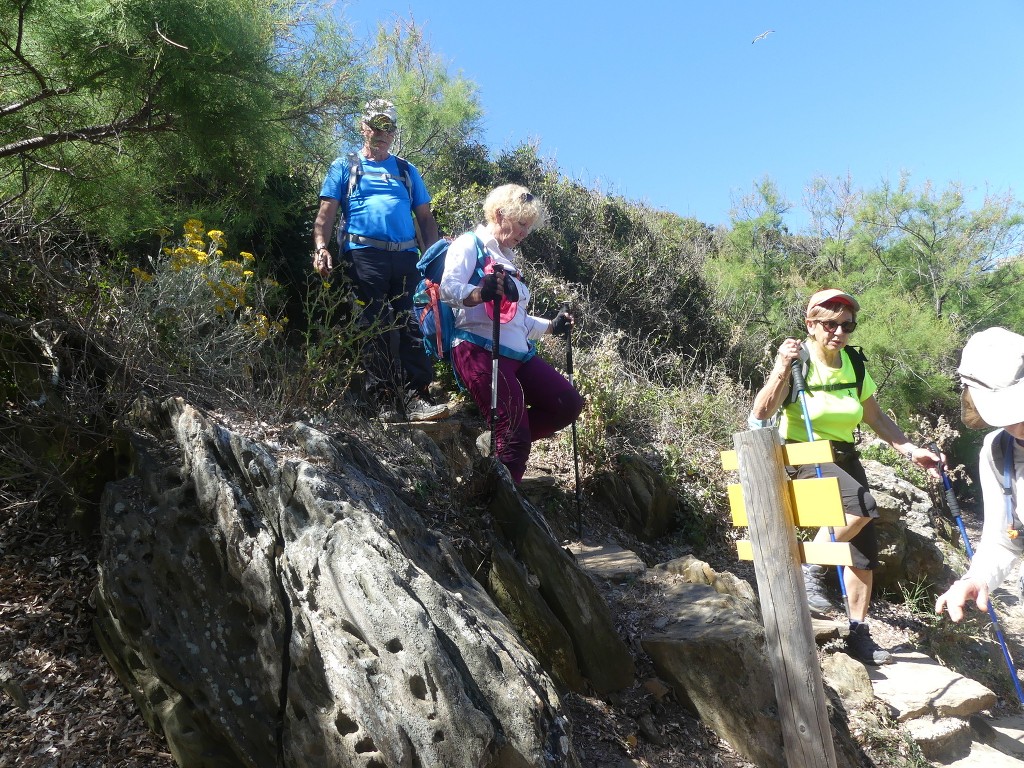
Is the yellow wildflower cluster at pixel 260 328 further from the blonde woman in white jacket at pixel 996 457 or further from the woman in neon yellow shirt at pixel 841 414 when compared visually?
the blonde woman in white jacket at pixel 996 457

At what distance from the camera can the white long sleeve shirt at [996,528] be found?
8.65ft

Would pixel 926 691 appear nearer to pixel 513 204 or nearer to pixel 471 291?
pixel 471 291

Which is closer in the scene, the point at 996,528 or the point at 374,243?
the point at 996,528

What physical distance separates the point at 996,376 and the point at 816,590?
101 inches

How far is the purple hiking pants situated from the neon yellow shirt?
1.26m

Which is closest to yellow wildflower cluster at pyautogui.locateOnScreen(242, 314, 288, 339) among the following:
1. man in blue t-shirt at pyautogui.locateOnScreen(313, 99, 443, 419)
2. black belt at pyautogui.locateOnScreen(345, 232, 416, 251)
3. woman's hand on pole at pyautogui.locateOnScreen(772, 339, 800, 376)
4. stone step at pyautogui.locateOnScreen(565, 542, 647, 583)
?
man in blue t-shirt at pyautogui.locateOnScreen(313, 99, 443, 419)

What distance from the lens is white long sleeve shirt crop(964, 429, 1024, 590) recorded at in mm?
2637

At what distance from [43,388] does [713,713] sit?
3.38 meters

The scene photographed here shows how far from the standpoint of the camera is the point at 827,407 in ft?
13.5

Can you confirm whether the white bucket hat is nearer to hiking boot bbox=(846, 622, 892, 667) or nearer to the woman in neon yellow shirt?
the woman in neon yellow shirt

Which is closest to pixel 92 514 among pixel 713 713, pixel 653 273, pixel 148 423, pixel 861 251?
pixel 148 423

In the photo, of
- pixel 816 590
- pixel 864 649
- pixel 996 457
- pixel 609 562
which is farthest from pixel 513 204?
pixel 864 649

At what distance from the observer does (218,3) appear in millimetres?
3527

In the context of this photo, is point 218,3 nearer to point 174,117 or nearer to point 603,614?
point 174,117
